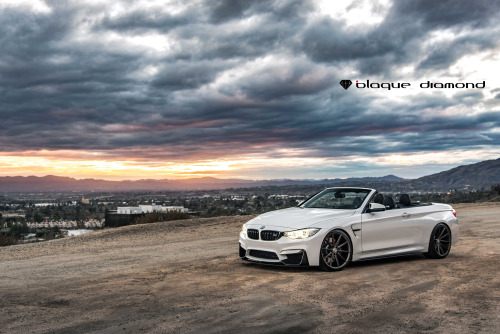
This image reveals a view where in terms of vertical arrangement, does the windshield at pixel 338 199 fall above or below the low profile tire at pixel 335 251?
above

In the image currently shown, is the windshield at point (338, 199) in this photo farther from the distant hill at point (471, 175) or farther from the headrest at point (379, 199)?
the distant hill at point (471, 175)

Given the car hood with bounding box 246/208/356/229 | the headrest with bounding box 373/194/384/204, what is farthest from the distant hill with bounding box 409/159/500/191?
the car hood with bounding box 246/208/356/229

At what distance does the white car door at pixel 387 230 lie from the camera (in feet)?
35.9

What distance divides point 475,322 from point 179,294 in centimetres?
415

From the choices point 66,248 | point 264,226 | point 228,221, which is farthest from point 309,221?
point 228,221

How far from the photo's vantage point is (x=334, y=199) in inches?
466

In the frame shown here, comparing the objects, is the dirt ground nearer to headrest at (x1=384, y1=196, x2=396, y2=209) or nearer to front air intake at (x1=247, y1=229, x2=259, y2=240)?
front air intake at (x1=247, y1=229, x2=259, y2=240)

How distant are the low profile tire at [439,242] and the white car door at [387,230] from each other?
0.58m

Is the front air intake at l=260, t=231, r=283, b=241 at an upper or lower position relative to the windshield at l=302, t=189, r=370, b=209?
lower

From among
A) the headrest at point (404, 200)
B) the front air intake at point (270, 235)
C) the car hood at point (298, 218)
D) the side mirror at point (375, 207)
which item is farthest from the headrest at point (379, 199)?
the front air intake at point (270, 235)

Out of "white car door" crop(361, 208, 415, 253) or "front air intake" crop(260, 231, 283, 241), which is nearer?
"front air intake" crop(260, 231, 283, 241)

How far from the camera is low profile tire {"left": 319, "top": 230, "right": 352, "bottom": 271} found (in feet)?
33.7

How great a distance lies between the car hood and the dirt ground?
87 centimetres

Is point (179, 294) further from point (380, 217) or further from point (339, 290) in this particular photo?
point (380, 217)
